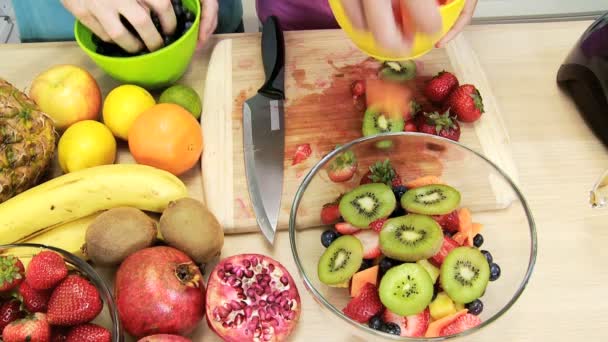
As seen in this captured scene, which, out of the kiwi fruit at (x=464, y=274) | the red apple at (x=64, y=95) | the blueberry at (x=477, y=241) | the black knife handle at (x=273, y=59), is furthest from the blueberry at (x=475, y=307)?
the red apple at (x=64, y=95)

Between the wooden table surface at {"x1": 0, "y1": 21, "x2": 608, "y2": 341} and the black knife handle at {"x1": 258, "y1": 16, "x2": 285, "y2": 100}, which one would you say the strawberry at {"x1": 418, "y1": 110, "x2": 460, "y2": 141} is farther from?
the black knife handle at {"x1": 258, "y1": 16, "x2": 285, "y2": 100}

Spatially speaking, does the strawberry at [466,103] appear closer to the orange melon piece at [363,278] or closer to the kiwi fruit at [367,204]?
the kiwi fruit at [367,204]

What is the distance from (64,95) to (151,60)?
0.56 ft

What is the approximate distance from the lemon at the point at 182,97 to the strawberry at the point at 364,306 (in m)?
0.50

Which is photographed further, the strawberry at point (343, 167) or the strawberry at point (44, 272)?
the strawberry at point (343, 167)

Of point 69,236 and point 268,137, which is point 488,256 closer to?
point 268,137

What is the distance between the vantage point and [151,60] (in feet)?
3.31

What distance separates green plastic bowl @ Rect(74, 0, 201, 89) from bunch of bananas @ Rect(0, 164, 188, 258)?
0.22 m

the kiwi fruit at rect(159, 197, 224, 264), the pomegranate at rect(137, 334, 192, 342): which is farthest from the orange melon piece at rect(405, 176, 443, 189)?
the pomegranate at rect(137, 334, 192, 342)

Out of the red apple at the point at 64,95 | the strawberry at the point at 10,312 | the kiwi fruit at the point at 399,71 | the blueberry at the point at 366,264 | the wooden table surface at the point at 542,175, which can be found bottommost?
the wooden table surface at the point at 542,175

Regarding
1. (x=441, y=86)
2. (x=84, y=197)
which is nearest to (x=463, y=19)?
(x=441, y=86)

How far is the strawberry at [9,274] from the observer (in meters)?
0.71

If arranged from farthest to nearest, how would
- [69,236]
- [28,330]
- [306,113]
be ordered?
[306,113] < [69,236] < [28,330]

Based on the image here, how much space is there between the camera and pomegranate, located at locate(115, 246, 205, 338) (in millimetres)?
744
